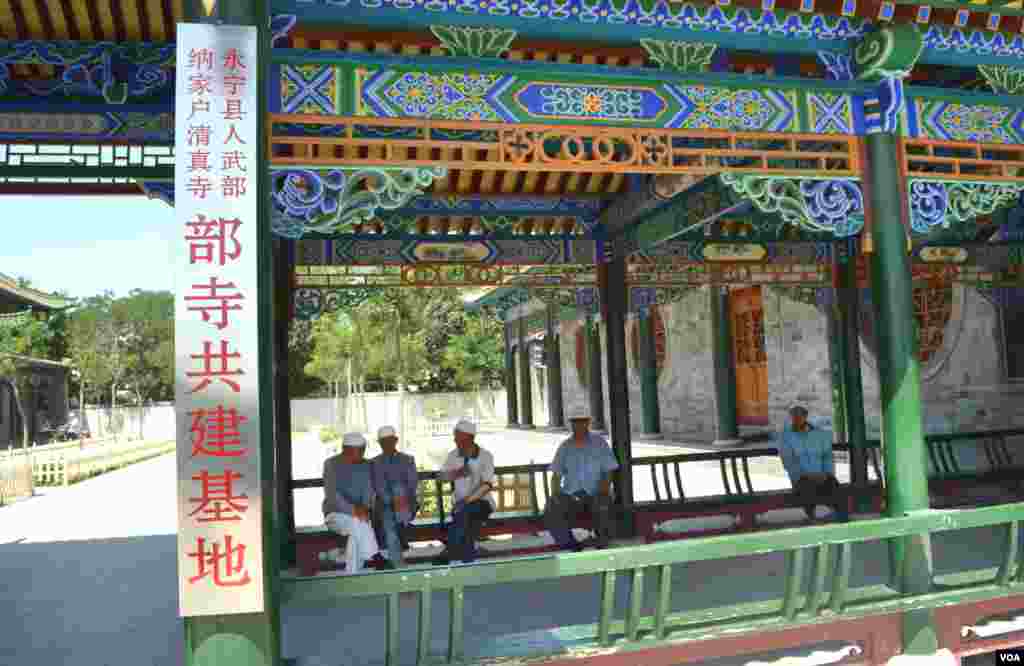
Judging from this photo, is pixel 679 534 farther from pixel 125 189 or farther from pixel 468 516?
pixel 125 189

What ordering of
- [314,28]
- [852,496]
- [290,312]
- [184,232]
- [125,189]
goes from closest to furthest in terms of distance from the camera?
1. [184,232]
2. [314,28]
3. [125,189]
4. [290,312]
5. [852,496]

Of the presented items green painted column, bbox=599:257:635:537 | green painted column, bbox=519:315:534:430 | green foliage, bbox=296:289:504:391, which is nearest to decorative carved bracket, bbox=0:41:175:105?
green painted column, bbox=599:257:635:537

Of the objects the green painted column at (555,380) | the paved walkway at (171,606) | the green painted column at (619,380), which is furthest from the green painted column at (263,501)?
the green painted column at (555,380)

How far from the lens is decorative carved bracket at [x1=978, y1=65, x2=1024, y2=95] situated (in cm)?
475

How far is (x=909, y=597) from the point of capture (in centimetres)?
419

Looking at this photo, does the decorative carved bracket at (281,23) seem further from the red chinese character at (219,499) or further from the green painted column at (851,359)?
the green painted column at (851,359)

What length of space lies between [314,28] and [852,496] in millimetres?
6434

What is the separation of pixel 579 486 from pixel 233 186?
4.30 m

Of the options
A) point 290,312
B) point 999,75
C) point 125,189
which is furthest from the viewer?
point 290,312

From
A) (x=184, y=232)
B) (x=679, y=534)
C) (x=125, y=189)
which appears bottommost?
(x=679, y=534)

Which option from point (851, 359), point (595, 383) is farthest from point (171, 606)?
point (595, 383)

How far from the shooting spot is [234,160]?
10.1 feet

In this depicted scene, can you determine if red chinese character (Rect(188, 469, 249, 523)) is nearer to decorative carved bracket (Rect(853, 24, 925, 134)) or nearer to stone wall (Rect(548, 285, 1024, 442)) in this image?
decorative carved bracket (Rect(853, 24, 925, 134))

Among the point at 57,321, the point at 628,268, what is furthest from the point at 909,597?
the point at 57,321
